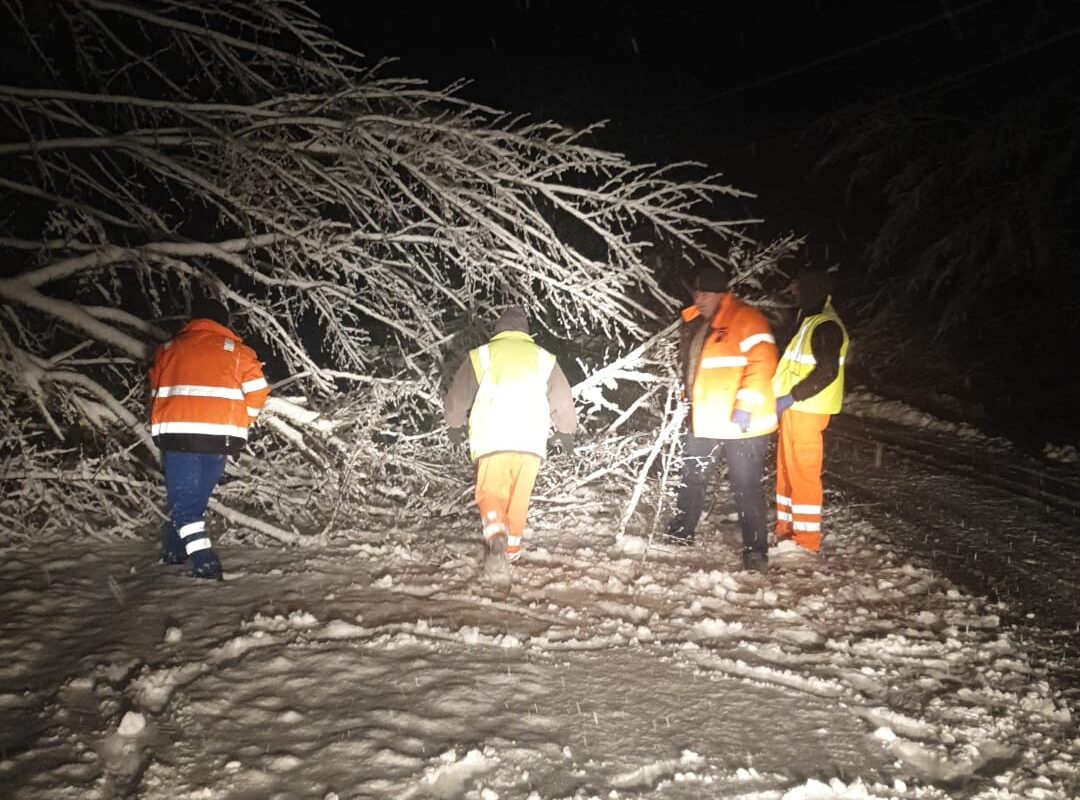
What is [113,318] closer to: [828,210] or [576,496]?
[576,496]

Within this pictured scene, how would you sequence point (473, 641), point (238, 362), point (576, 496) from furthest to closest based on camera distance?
point (576, 496) → point (238, 362) → point (473, 641)

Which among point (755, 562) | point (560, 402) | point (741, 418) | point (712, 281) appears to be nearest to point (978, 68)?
point (712, 281)

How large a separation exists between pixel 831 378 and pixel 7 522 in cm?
569

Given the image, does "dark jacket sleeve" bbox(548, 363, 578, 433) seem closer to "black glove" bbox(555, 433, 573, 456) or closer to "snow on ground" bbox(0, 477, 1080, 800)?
"black glove" bbox(555, 433, 573, 456)

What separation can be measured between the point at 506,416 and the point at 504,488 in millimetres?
484

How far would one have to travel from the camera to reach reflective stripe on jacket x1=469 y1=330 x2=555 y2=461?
16.4ft

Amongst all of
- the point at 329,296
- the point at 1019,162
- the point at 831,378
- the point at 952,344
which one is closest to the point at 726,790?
the point at 831,378

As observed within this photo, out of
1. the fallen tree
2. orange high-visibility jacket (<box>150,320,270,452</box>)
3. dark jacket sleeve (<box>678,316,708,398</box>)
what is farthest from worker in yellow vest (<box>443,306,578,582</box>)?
orange high-visibility jacket (<box>150,320,270,452</box>)

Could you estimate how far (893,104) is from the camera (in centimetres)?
1281

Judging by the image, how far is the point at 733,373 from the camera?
5.48m

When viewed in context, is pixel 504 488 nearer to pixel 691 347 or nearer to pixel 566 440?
pixel 566 440

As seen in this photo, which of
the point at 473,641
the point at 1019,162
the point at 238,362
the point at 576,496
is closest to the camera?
the point at 473,641

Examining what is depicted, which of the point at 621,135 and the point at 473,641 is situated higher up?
the point at 621,135

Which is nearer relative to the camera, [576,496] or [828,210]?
[576,496]
